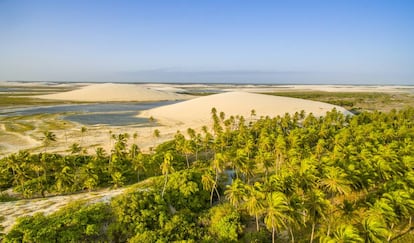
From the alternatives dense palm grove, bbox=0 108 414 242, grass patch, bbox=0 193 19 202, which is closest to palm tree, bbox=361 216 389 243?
dense palm grove, bbox=0 108 414 242

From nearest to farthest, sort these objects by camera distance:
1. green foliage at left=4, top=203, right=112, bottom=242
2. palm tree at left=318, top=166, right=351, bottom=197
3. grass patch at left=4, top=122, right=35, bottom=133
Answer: green foliage at left=4, top=203, right=112, bottom=242 → palm tree at left=318, top=166, right=351, bottom=197 → grass patch at left=4, top=122, right=35, bottom=133

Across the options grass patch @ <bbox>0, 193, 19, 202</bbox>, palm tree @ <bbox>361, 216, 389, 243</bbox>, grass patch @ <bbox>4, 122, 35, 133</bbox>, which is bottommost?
grass patch @ <bbox>0, 193, 19, 202</bbox>

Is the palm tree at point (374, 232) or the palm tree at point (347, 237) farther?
the palm tree at point (374, 232)

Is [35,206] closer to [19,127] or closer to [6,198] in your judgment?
[6,198]

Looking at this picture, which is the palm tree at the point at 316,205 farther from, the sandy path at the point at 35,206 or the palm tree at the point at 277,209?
the sandy path at the point at 35,206

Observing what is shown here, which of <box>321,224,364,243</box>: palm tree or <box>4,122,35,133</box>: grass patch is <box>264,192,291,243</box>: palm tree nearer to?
<box>321,224,364,243</box>: palm tree

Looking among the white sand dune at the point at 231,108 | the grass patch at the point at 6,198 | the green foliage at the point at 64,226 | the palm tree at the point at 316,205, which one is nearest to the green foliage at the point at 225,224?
the palm tree at the point at 316,205

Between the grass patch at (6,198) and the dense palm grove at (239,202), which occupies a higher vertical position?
the dense palm grove at (239,202)

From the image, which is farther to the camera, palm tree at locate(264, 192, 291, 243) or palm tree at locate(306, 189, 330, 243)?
palm tree at locate(306, 189, 330, 243)

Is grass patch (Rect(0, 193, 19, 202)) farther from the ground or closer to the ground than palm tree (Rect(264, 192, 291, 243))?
closer to the ground

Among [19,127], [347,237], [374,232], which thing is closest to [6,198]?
[347,237]
